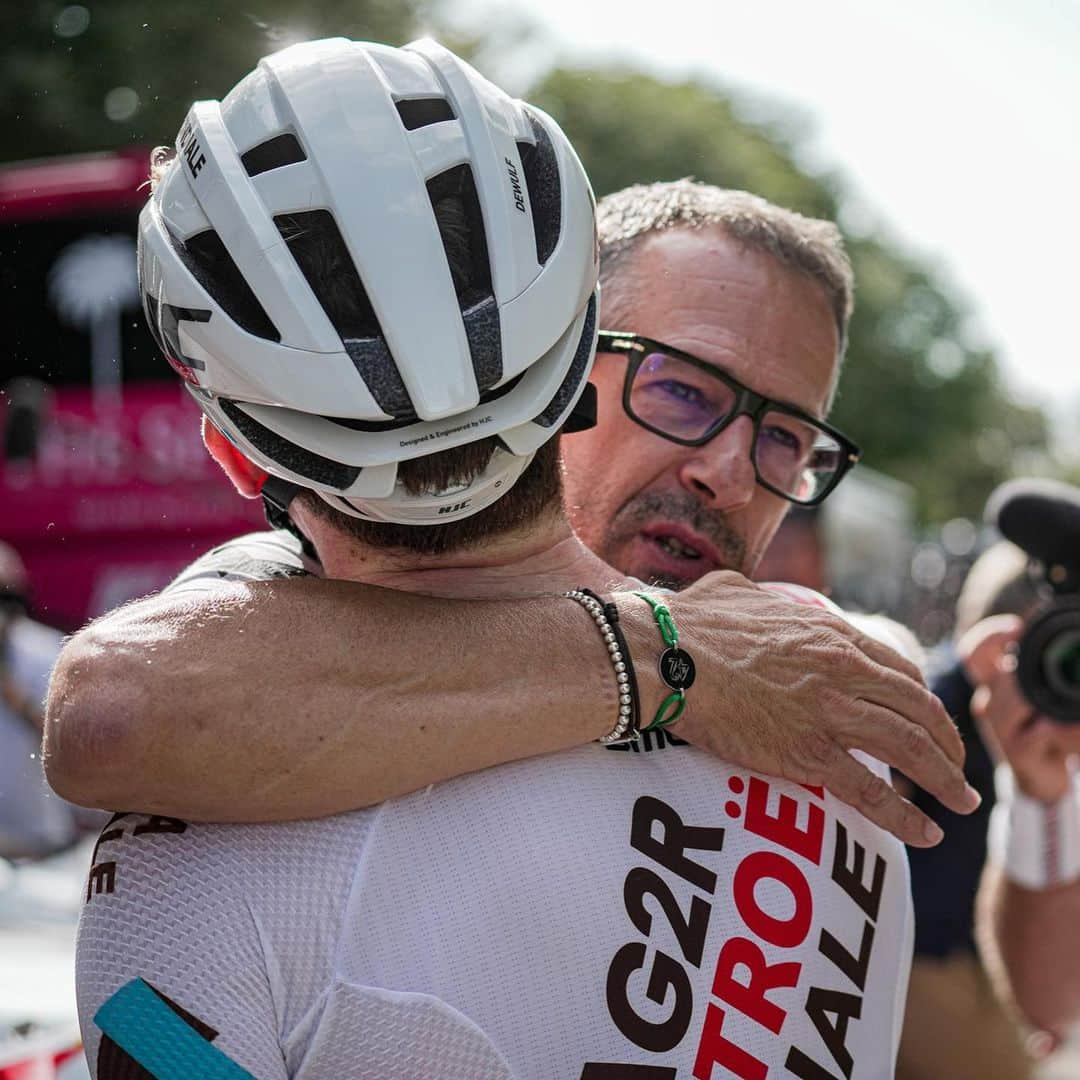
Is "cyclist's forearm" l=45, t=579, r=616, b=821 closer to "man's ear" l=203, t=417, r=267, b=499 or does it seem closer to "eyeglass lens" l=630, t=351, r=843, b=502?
"man's ear" l=203, t=417, r=267, b=499

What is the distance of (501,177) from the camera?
135cm

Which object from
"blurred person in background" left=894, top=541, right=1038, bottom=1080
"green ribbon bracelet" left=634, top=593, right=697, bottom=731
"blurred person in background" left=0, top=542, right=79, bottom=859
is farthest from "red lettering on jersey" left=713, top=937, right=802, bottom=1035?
"blurred person in background" left=0, top=542, right=79, bottom=859

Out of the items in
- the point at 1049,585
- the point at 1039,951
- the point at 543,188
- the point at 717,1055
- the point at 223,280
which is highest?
the point at 543,188

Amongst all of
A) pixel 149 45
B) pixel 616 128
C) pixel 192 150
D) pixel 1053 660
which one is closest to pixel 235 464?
pixel 192 150

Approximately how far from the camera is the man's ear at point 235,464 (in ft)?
4.95

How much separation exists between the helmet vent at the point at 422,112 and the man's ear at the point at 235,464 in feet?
1.44

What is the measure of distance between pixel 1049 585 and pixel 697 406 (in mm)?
1297

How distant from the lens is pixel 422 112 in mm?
1341

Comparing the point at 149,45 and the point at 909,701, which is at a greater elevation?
the point at 149,45

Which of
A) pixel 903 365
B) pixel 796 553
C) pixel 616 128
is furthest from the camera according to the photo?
pixel 903 365

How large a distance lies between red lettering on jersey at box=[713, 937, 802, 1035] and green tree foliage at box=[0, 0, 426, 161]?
1.26 meters

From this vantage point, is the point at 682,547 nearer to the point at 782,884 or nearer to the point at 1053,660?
the point at 782,884

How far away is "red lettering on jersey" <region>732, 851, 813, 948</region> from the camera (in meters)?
1.42

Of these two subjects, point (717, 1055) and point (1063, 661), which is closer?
point (717, 1055)
